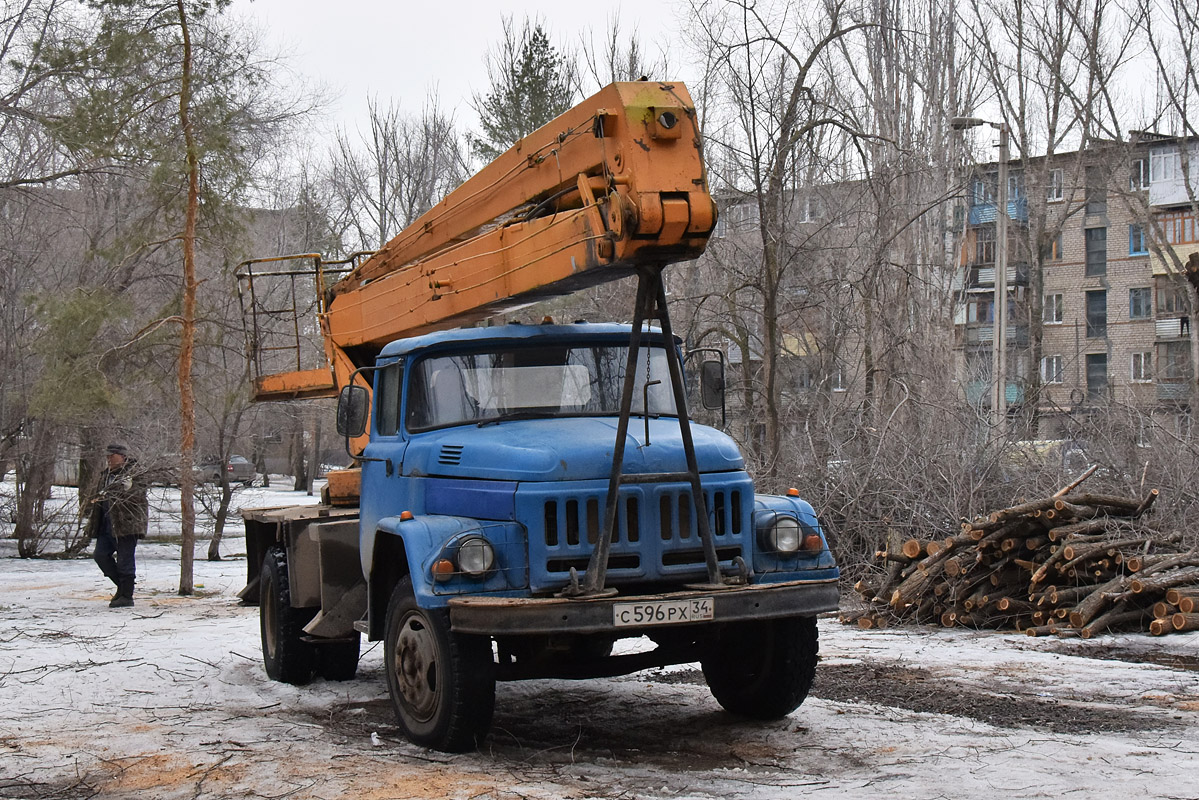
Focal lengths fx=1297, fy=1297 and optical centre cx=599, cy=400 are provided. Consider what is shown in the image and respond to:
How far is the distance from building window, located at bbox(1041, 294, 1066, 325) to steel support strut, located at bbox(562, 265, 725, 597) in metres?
48.3

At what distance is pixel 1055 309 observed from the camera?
171 feet

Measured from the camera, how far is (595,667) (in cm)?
696

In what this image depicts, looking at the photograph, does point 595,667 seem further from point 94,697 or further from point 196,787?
point 94,697

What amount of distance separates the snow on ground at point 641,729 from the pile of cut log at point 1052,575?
1.14 ft

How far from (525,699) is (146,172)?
34.3 feet

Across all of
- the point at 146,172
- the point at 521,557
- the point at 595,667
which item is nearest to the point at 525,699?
the point at 595,667

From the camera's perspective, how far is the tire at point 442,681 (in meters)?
6.52

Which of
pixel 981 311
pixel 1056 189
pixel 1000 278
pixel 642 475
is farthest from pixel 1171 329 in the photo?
pixel 642 475

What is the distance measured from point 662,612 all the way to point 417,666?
1.43 metres

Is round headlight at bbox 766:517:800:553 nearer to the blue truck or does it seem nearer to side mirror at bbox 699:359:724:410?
the blue truck

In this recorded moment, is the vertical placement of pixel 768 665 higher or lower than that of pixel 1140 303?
lower

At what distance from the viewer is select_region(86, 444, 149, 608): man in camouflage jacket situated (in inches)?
543

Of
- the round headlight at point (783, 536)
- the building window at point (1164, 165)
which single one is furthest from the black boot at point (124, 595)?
the building window at point (1164, 165)

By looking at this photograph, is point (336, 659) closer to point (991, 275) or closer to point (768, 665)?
point (768, 665)
